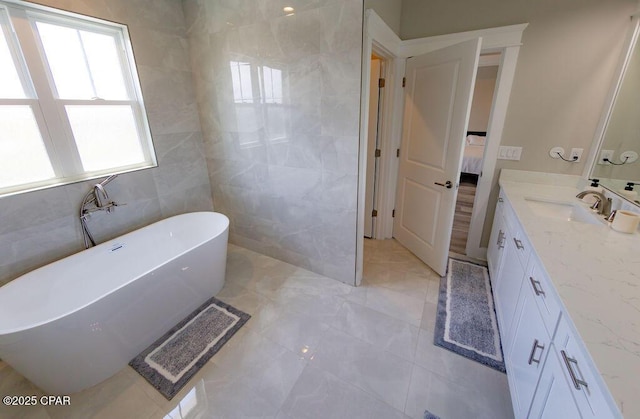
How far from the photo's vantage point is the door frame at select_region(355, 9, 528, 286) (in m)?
2.01

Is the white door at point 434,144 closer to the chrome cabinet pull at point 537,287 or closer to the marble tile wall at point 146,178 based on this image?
the chrome cabinet pull at point 537,287

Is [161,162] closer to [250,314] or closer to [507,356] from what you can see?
[250,314]

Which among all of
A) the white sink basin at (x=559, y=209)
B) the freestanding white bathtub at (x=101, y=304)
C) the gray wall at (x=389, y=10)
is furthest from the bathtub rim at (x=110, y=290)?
the white sink basin at (x=559, y=209)

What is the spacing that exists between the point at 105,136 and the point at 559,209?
12.0 ft

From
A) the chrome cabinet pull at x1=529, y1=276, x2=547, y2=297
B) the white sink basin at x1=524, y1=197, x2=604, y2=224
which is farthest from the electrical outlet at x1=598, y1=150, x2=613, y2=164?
the chrome cabinet pull at x1=529, y1=276, x2=547, y2=297

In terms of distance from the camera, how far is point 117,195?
2.26 metres

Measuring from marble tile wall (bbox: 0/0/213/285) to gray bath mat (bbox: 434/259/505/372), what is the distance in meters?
2.63

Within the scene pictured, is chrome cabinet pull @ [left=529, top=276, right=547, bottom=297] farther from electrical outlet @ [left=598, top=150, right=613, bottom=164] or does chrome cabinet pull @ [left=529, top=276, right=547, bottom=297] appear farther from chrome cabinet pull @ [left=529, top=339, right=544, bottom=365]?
electrical outlet @ [left=598, top=150, right=613, bottom=164]

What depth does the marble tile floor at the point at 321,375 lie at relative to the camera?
4.70ft

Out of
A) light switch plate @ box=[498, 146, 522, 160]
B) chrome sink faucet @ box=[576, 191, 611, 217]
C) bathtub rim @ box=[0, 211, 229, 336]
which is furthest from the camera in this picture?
light switch plate @ box=[498, 146, 522, 160]

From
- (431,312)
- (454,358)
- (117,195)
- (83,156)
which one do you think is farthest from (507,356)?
(83,156)

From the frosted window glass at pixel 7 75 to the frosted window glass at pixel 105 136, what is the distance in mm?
265

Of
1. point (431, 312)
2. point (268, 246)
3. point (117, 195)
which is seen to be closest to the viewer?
point (431, 312)

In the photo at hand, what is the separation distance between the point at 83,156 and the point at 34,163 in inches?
11.4
